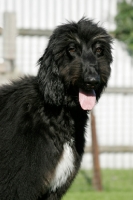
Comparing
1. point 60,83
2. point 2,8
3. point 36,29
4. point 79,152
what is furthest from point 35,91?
point 2,8

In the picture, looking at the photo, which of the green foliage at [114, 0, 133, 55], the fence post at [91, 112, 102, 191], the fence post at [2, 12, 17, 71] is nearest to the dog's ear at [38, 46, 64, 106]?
the fence post at [2, 12, 17, 71]

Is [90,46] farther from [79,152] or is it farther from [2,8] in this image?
[2,8]

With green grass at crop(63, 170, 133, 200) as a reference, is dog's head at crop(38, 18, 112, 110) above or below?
above

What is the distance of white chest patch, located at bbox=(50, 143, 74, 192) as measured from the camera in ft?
15.7

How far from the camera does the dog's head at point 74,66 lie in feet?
15.1

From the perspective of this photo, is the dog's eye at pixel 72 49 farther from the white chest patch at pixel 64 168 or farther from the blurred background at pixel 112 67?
the blurred background at pixel 112 67

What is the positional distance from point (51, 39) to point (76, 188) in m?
4.11

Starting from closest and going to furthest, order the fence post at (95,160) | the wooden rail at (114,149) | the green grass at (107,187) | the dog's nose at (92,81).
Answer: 1. the dog's nose at (92,81)
2. the green grass at (107,187)
3. the fence post at (95,160)
4. the wooden rail at (114,149)

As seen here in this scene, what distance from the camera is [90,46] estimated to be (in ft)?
15.6

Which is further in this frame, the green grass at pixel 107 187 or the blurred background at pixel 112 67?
the blurred background at pixel 112 67

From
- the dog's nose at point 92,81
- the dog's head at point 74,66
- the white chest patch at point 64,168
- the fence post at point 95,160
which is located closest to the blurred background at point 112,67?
the fence post at point 95,160

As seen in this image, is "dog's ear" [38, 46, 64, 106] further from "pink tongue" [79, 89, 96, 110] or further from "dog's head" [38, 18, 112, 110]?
"pink tongue" [79, 89, 96, 110]

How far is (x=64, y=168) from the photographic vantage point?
15.8 feet

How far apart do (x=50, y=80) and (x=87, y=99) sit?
36 centimetres
